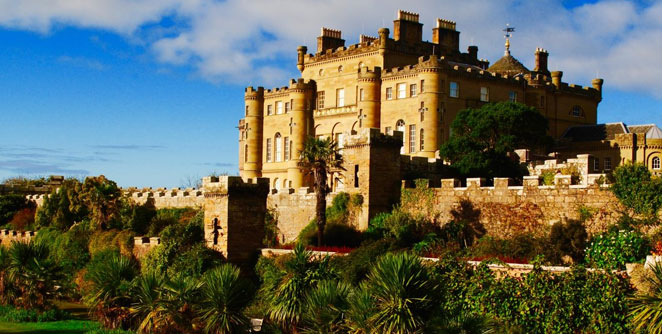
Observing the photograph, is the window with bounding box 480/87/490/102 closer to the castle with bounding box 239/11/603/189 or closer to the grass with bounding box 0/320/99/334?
the castle with bounding box 239/11/603/189

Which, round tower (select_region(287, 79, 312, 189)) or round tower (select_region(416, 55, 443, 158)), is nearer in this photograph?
round tower (select_region(416, 55, 443, 158))

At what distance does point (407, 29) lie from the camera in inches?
2269

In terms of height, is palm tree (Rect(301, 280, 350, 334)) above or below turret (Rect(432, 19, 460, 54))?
below

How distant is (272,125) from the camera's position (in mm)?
63062

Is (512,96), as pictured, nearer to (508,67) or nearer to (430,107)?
(430,107)

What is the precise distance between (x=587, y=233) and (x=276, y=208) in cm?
1589

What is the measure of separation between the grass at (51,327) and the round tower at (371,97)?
28958mm

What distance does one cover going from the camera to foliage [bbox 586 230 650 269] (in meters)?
23.5

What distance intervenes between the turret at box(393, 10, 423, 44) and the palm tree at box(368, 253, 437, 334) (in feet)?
132

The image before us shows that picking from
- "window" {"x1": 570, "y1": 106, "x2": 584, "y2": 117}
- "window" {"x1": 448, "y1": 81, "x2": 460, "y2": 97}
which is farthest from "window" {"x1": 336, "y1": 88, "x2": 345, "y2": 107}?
"window" {"x1": 570, "y1": 106, "x2": 584, "y2": 117}

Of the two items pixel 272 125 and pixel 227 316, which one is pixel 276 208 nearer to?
pixel 227 316

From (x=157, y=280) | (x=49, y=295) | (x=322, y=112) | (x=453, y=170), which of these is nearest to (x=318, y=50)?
(x=322, y=112)

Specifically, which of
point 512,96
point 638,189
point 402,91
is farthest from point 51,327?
point 512,96

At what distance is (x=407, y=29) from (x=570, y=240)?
107 feet
